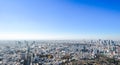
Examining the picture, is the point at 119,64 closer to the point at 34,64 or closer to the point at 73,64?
the point at 73,64

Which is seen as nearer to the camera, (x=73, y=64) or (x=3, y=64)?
(x=3, y=64)

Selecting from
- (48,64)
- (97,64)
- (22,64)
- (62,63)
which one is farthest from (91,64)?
(22,64)

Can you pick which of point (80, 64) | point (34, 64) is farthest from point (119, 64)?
point (34, 64)

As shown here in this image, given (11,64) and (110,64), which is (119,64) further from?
(11,64)

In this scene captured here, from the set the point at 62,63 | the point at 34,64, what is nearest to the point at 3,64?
the point at 34,64

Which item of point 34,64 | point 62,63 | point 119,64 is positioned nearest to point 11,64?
point 34,64

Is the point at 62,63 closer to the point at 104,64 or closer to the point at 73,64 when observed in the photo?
the point at 73,64

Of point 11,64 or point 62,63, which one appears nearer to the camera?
point 11,64

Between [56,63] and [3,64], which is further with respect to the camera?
[56,63]
